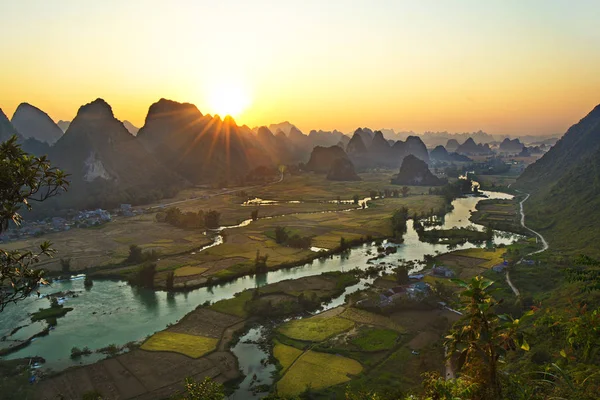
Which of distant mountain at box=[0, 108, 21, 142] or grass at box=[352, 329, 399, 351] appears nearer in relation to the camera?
grass at box=[352, 329, 399, 351]

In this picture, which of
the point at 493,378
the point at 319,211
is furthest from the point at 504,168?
the point at 493,378

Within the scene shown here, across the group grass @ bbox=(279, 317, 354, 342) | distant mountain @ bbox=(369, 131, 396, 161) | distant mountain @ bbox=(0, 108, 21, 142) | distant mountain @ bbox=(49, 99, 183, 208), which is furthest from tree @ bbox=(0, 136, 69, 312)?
distant mountain @ bbox=(369, 131, 396, 161)

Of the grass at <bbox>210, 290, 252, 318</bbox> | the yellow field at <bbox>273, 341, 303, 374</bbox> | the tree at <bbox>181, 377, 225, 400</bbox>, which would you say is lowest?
the yellow field at <bbox>273, 341, 303, 374</bbox>

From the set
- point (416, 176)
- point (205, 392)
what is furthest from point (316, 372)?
point (416, 176)

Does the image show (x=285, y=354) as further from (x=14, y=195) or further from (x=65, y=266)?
(x=65, y=266)

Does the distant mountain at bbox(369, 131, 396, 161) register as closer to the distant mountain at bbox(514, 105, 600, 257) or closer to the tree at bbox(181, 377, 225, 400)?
the distant mountain at bbox(514, 105, 600, 257)

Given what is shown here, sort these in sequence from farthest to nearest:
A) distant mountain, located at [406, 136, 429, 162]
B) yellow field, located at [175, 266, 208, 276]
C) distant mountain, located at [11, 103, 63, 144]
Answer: distant mountain, located at [406, 136, 429, 162] → distant mountain, located at [11, 103, 63, 144] → yellow field, located at [175, 266, 208, 276]

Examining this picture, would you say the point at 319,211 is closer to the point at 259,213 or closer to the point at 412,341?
the point at 259,213

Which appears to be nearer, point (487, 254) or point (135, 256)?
point (135, 256)
